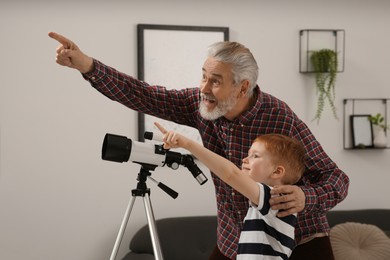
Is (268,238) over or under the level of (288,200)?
under

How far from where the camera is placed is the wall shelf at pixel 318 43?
158 inches

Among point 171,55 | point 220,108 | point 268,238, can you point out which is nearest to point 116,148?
point 220,108

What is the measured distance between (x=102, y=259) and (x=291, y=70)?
164 cm

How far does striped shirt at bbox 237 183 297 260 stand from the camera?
1.83 meters

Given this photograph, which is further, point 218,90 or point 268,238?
point 218,90

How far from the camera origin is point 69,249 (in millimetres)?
3682

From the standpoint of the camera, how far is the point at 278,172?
1957 mm

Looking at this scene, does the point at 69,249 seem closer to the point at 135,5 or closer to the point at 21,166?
the point at 21,166

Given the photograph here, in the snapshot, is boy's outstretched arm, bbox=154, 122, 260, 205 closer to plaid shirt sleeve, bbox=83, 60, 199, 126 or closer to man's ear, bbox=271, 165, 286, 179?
man's ear, bbox=271, 165, 286, 179

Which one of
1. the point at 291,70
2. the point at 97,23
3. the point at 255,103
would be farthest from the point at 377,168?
the point at 255,103

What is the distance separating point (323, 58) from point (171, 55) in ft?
3.13

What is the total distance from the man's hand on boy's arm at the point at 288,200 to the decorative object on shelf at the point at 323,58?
7.49ft

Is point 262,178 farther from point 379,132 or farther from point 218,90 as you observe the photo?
point 379,132

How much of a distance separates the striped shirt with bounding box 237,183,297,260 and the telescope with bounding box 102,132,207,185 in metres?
0.37
